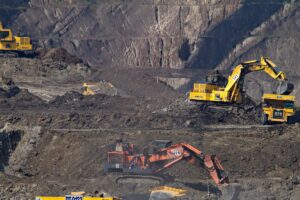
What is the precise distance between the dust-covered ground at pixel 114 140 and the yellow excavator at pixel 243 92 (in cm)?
75

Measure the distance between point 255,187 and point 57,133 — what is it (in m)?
10.4

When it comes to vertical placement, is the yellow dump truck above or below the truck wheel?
above

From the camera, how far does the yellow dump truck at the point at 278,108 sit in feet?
126

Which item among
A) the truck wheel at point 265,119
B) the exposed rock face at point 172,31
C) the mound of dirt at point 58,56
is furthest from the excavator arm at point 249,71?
the exposed rock face at point 172,31

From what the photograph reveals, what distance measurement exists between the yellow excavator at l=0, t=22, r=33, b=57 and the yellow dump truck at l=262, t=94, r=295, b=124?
2489 centimetres

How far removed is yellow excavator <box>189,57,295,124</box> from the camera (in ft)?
126

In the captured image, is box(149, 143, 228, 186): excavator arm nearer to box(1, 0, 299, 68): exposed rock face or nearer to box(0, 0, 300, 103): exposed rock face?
box(0, 0, 300, 103): exposed rock face

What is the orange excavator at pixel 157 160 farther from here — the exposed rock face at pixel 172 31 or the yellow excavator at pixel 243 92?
the exposed rock face at pixel 172 31

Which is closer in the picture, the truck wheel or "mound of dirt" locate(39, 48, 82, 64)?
the truck wheel

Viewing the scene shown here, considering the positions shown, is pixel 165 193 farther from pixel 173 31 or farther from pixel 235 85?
pixel 173 31

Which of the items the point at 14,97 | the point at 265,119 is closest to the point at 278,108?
the point at 265,119

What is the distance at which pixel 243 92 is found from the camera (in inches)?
1608

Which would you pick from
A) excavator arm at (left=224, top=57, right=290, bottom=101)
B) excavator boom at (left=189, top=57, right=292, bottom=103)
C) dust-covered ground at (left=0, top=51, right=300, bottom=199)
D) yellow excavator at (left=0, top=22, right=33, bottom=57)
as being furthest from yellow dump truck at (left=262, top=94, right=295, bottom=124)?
yellow excavator at (left=0, top=22, right=33, bottom=57)

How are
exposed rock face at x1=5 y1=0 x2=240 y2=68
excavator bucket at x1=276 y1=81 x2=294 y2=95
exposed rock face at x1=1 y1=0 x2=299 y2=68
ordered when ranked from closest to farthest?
excavator bucket at x1=276 y1=81 x2=294 y2=95, exposed rock face at x1=1 y1=0 x2=299 y2=68, exposed rock face at x1=5 y1=0 x2=240 y2=68
